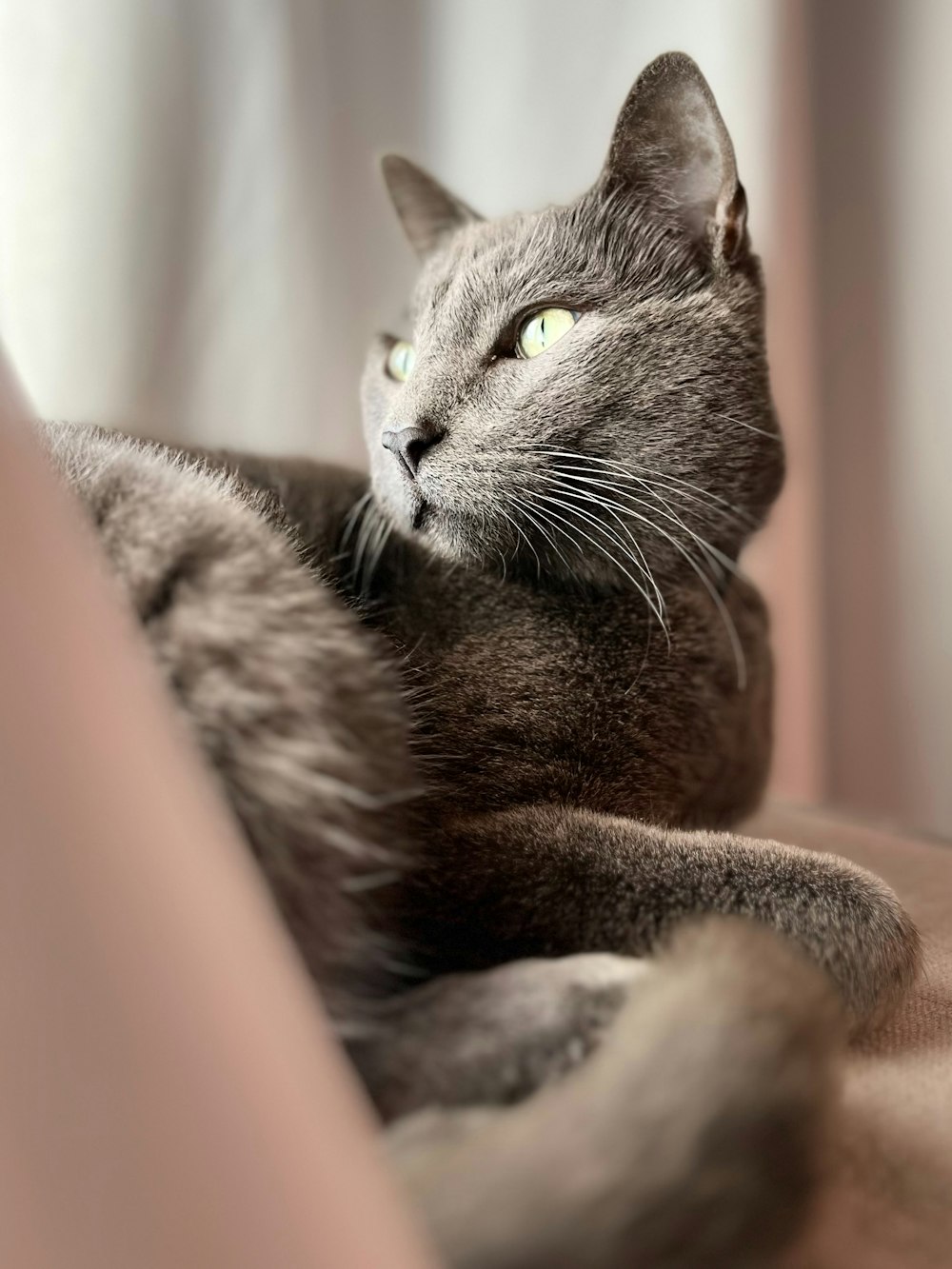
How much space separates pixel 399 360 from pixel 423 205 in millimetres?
198

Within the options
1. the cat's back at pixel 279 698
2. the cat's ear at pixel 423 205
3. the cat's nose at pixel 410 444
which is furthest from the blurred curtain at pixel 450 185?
the cat's back at pixel 279 698

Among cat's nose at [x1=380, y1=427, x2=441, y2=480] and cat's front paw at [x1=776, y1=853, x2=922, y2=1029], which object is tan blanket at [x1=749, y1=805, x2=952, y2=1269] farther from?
cat's nose at [x1=380, y1=427, x2=441, y2=480]

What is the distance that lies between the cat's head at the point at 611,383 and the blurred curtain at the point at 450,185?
1.24 feet

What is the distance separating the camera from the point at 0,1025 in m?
0.39

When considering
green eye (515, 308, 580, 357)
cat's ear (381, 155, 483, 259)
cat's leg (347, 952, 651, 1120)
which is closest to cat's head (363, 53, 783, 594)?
green eye (515, 308, 580, 357)

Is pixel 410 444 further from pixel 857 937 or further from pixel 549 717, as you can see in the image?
pixel 857 937

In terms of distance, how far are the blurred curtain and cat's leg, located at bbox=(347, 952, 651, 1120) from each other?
82 centimetres

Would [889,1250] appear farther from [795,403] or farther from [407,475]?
[795,403]

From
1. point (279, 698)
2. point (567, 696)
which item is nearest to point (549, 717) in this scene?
point (567, 696)

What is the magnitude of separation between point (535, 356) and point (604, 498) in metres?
0.13

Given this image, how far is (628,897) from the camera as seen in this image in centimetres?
57

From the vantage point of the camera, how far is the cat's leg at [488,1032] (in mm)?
430

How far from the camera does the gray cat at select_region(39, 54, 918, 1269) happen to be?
39 centimetres

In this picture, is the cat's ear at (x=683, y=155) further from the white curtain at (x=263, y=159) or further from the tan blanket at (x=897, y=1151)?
the tan blanket at (x=897, y=1151)
